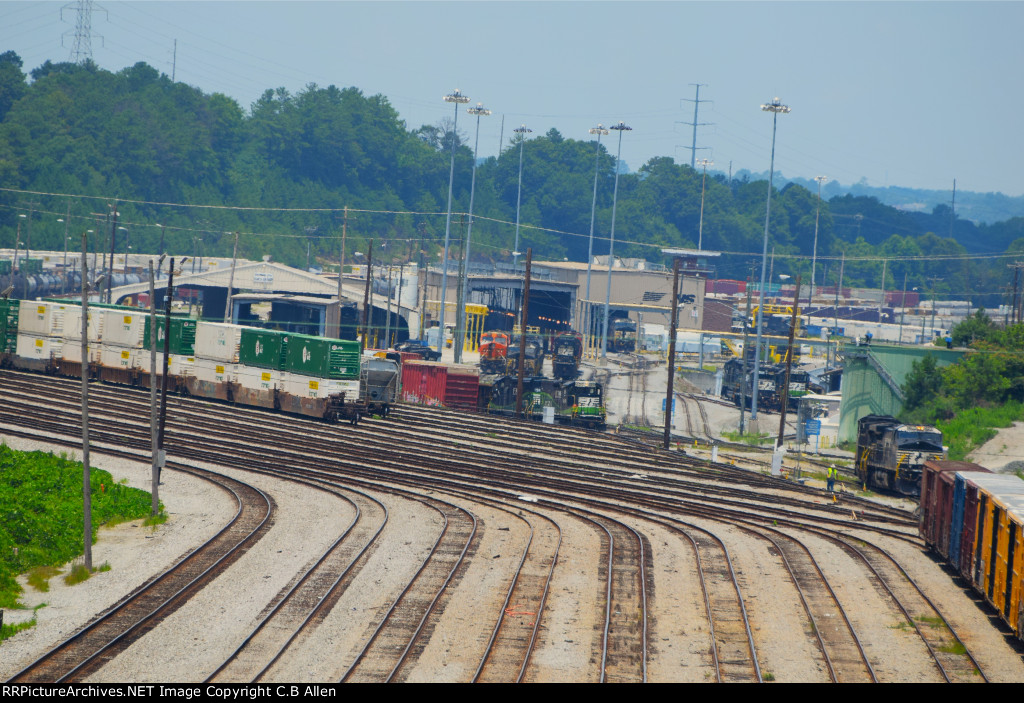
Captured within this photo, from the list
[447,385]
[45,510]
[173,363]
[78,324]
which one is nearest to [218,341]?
[173,363]

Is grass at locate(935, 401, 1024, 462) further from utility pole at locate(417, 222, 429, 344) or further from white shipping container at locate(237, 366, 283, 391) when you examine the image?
utility pole at locate(417, 222, 429, 344)

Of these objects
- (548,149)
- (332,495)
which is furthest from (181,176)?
(332,495)

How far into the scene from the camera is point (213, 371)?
48.2 metres

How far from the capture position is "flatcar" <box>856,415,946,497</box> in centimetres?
3741

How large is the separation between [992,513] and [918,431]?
60.1 feet

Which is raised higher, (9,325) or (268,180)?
(268,180)

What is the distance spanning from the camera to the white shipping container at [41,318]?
51812 mm

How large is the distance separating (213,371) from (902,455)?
30589 millimetres

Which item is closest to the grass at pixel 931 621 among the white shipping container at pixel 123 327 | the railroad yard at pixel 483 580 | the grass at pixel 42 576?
the railroad yard at pixel 483 580

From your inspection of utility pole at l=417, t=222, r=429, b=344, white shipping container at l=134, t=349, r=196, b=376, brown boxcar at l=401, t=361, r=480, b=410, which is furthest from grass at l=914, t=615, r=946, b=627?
utility pole at l=417, t=222, r=429, b=344

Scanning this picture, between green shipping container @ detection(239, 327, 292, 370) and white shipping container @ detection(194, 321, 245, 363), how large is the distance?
0.34m

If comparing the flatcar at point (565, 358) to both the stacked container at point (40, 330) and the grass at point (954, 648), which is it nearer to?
the stacked container at point (40, 330)

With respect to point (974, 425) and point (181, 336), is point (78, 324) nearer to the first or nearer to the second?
point (181, 336)

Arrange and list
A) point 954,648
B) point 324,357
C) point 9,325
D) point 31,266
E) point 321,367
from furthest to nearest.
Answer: point 31,266 < point 9,325 < point 321,367 < point 324,357 < point 954,648
